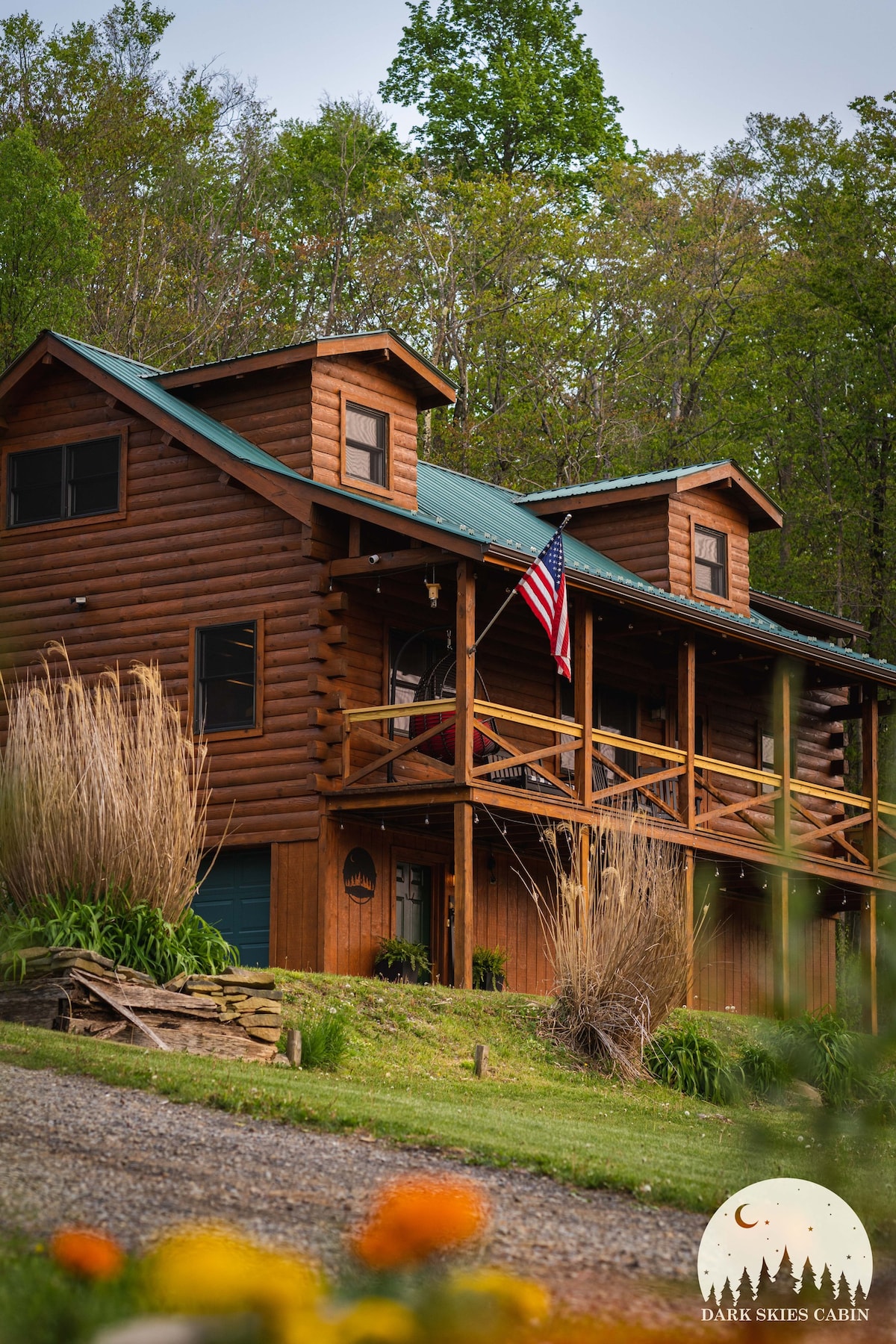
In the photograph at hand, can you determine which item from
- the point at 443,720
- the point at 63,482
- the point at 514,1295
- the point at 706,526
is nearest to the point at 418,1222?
the point at 514,1295

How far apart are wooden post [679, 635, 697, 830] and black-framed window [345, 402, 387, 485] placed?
398 cm

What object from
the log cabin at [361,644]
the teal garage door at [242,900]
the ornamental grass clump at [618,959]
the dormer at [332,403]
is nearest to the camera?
the ornamental grass clump at [618,959]

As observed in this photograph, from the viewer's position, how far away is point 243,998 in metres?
13.4

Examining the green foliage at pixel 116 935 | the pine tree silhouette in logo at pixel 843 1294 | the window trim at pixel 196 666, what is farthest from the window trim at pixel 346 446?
the pine tree silhouette in logo at pixel 843 1294

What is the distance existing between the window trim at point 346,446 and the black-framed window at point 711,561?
504cm

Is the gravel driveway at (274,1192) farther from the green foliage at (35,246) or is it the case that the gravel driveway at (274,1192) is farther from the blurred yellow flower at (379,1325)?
the green foliage at (35,246)

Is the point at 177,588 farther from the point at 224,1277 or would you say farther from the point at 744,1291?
the point at 224,1277

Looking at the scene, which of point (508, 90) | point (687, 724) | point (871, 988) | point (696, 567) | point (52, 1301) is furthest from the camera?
point (508, 90)

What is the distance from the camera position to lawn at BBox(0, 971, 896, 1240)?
4695 mm

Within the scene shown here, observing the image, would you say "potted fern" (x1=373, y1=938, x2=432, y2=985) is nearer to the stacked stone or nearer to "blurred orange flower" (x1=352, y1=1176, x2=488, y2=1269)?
the stacked stone

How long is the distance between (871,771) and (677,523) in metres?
3.99

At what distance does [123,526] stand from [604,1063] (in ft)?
29.4

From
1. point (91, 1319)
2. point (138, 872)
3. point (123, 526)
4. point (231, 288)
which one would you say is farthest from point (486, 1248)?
point (231, 288)

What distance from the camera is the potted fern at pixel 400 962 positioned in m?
19.1
